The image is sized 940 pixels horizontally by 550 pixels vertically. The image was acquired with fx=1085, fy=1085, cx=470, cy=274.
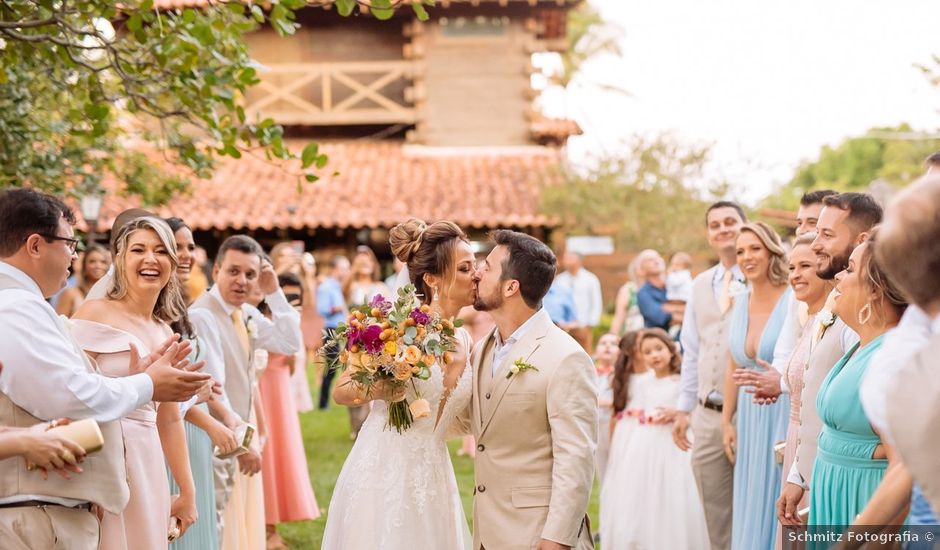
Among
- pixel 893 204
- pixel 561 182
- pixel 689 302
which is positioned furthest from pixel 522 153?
pixel 893 204

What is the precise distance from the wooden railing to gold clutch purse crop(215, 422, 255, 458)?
59.4 feet

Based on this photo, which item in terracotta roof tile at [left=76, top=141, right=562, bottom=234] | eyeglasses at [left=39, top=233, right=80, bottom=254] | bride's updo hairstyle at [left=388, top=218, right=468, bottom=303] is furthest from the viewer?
terracotta roof tile at [left=76, top=141, right=562, bottom=234]

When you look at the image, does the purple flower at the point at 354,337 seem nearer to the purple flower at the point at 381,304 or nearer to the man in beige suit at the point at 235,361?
the purple flower at the point at 381,304

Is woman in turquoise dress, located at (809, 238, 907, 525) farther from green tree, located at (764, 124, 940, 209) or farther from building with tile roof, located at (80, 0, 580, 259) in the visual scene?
green tree, located at (764, 124, 940, 209)

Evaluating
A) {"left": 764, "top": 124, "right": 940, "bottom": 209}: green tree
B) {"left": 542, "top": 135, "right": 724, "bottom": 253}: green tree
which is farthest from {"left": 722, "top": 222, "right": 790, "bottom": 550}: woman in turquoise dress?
{"left": 764, "top": 124, "right": 940, "bottom": 209}: green tree

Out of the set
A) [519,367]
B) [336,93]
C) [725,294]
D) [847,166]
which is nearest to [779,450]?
[725,294]

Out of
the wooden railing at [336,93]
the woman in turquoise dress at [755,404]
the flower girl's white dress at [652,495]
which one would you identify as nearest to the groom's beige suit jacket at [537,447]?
the woman in turquoise dress at [755,404]

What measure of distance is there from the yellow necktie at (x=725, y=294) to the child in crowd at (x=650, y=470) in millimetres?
1083

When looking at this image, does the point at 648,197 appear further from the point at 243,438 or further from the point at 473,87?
the point at 243,438

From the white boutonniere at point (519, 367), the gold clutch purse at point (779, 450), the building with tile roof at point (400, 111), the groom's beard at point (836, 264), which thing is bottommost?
the gold clutch purse at point (779, 450)

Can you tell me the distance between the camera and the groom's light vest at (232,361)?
6738 millimetres

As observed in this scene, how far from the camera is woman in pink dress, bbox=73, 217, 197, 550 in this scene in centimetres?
475

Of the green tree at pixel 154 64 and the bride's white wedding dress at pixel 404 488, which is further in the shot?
the green tree at pixel 154 64

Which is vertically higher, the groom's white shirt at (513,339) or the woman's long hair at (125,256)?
A: the woman's long hair at (125,256)
